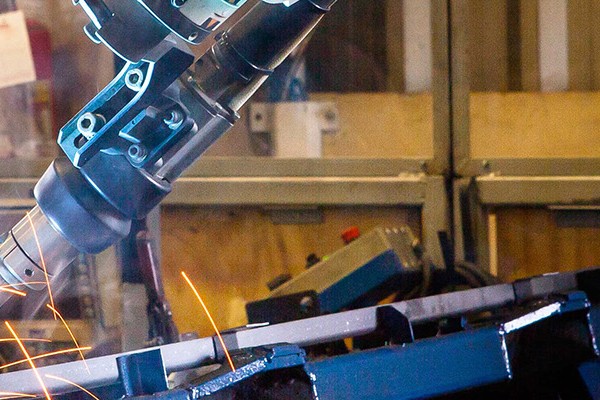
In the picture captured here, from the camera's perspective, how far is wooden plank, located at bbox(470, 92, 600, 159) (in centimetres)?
339

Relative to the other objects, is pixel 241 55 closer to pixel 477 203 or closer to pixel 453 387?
pixel 453 387

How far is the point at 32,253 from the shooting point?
1.38 meters

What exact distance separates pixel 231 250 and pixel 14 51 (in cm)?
101

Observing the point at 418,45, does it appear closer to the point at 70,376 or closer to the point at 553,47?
the point at 553,47

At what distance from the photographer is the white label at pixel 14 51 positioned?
3271mm

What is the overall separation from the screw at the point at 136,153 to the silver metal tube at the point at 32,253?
155mm

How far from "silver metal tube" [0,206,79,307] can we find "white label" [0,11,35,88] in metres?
2.03

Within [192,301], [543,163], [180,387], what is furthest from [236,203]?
[180,387]

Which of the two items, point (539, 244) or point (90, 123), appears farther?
point (539, 244)

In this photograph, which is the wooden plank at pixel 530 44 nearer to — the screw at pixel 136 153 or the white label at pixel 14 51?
the white label at pixel 14 51

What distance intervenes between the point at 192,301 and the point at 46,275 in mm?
1985

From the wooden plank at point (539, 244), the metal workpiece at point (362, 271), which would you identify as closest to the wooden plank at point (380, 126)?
the wooden plank at point (539, 244)

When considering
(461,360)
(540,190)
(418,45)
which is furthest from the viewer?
(418,45)

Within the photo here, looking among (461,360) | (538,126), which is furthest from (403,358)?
(538,126)
